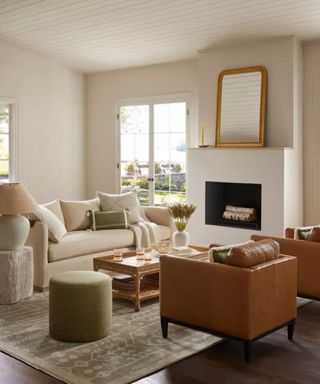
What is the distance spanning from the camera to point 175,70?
27.6 ft

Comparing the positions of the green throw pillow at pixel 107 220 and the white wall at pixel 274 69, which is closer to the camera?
the green throw pillow at pixel 107 220

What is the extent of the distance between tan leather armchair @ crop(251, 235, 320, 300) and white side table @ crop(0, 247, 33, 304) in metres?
2.36

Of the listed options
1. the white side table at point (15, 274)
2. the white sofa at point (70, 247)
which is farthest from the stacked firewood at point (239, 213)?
the white side table at point (15, 274)

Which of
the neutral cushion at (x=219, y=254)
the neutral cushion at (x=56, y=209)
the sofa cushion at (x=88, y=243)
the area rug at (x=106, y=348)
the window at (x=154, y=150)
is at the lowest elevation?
the area rug at (x=106, y=348)

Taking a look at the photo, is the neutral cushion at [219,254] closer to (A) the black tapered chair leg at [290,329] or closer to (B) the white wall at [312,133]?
(A) the black tapered chair leg at [290,329]

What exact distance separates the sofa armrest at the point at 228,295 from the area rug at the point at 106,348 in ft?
0.76

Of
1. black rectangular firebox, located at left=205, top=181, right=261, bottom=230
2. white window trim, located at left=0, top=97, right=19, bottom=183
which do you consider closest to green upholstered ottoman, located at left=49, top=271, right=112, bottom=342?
black rectangular firebox, located at left=205, top=181, right=261, bottom=230

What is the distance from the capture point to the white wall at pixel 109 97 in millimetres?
8531

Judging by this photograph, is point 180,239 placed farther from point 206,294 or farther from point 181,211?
point 206,294

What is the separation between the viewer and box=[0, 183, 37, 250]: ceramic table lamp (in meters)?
5.16

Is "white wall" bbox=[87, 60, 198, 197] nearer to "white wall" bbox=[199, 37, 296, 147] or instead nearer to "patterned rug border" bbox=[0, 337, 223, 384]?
"white wall" bbox=[199, 37, 296, 147]

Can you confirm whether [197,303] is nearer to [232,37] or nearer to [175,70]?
[232,37]

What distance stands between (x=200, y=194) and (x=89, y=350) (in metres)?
4.09

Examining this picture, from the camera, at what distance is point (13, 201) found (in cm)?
517
